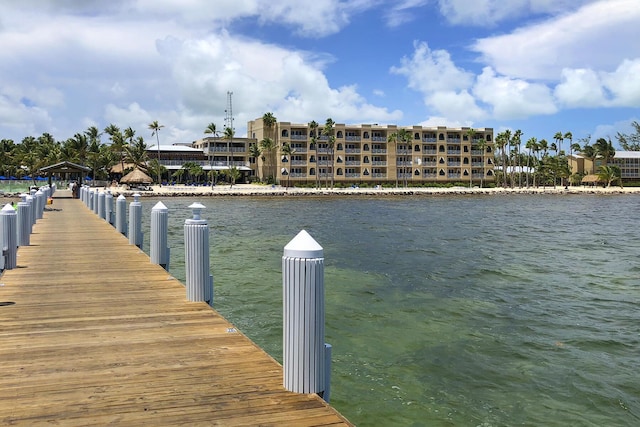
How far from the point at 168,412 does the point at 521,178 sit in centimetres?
14010

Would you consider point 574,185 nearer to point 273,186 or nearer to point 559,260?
point 273,186

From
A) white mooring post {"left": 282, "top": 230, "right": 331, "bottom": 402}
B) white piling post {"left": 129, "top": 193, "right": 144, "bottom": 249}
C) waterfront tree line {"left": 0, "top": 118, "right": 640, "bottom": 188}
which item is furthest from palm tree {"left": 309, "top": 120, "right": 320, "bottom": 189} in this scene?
white mooring post {"left": 282, "top": 230, "right": 331, "bottom": 402}

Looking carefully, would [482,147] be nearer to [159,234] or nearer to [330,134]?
[330,134]

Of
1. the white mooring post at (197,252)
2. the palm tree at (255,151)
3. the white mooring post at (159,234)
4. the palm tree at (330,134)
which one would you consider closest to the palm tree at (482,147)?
the palm tree at (330,134)

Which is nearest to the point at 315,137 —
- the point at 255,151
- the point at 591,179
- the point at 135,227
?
the point at 255,151

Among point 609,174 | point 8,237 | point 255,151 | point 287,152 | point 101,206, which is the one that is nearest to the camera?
point 8,237

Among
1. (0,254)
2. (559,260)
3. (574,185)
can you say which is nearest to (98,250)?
(0,254)

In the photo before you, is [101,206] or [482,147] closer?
[101,206]

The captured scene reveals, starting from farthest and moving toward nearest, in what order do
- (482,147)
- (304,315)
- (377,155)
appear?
(482,147), (377,155), (304,315)

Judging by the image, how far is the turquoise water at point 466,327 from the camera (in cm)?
814

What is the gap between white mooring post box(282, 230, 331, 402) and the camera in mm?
4750

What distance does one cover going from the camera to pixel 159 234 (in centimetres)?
1189

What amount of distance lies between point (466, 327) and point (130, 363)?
8411mm

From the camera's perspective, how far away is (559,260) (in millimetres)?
23625
